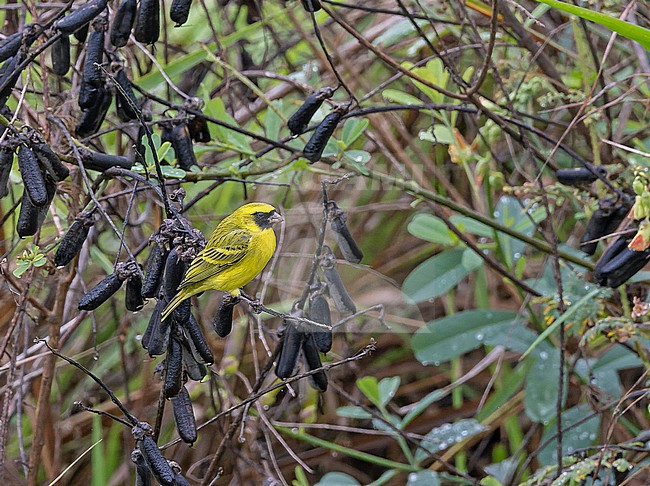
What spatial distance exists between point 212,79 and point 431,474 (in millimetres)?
1683

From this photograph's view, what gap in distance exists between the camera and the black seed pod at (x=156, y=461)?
103 cm

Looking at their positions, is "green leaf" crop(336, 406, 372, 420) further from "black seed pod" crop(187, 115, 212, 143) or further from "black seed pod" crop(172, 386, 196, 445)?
"black seed pod" crop(172, 386, 196, 445)

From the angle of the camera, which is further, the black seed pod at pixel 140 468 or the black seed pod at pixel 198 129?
the black seed pod at pixel 198 129

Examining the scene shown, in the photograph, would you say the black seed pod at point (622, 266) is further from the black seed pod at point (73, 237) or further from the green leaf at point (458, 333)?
the black seed pod at point (73, 237)

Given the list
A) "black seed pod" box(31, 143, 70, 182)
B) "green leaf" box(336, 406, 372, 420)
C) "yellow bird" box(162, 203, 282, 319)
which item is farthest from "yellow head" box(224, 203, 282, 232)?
"green leaf" box(336, 406, 372, 420)

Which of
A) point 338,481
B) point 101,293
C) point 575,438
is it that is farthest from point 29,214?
point 575,438

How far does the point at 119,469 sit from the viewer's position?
2.48 m

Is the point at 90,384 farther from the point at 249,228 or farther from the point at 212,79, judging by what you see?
the point at 249,228

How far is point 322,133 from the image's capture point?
1.45 metres

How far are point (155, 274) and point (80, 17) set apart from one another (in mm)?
533

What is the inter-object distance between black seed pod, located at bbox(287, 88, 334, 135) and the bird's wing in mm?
260

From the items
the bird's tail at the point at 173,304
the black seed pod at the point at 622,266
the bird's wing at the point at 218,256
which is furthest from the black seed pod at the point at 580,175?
the bird's tail at the point at 173,304

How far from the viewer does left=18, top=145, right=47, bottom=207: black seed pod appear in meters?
1.13

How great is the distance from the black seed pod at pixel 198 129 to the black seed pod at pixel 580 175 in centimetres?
74
